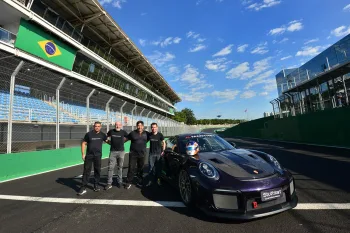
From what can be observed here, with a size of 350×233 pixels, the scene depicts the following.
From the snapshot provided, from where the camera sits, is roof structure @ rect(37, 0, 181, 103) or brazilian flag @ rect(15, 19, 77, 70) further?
roof structure @ rect(37, 0, 181, 103)

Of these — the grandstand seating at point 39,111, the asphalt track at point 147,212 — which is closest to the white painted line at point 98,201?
the asphalt track at point 147,212

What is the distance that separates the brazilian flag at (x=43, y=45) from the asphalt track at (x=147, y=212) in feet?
34.1

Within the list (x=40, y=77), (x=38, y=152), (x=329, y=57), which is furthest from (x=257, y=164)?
(x=329, y=57)

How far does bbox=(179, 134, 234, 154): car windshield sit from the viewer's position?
175 inches

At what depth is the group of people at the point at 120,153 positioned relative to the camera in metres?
5.13

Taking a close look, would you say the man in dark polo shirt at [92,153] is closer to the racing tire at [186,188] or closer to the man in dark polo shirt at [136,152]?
the man in dark polo shirt at [136,152]

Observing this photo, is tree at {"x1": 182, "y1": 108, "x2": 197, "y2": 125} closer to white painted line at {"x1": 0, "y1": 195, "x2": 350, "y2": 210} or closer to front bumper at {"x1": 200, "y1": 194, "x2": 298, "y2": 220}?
white painted line at {"x1": 0, "y1": 195, "x2": 350, "y2": 210}

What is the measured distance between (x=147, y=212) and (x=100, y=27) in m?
20.5

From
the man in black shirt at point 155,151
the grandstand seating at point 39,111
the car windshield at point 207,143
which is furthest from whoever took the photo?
the grandstand seating at point 39,111

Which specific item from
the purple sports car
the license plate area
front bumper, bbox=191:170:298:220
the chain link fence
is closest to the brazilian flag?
the chain link fence

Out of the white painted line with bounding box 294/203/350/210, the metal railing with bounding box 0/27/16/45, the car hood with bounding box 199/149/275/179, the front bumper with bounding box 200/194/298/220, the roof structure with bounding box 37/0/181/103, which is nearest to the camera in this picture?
the front bumper with bounding box 200/194/298/220

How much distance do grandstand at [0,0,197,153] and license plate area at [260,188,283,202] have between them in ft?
27.3

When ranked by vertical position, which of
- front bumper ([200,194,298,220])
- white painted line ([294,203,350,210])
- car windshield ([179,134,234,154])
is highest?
car windshield ([179,134,234,154])

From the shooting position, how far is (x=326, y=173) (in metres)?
5.57
